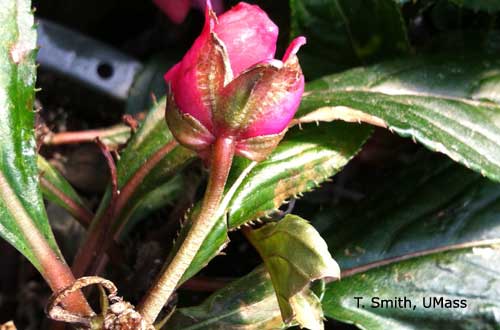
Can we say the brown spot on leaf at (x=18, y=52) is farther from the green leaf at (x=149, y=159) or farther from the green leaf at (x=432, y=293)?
the green leaf at (x=432, y=293)

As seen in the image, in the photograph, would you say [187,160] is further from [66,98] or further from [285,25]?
[66,98]

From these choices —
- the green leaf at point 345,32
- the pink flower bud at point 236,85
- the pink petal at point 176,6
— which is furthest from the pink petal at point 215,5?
the pink flower bud at point 236,85

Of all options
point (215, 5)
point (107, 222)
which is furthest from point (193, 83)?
point (215, 5)

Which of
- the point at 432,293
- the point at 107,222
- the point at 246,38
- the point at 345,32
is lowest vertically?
the point at 432,293

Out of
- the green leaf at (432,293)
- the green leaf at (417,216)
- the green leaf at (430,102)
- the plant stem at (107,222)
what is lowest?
the green leaf at (432,293)

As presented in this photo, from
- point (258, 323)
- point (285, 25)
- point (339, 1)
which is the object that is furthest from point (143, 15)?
point (258, 323)

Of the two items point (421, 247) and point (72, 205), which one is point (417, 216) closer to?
point (421, 247)
